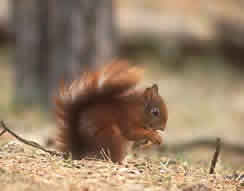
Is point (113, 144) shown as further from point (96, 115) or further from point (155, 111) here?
point (155, 111)

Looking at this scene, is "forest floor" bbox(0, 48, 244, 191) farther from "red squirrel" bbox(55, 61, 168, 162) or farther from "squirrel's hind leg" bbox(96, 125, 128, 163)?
"red squirrel" bbox(55, 61, 168, 162)

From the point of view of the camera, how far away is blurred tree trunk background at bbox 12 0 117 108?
841 cm

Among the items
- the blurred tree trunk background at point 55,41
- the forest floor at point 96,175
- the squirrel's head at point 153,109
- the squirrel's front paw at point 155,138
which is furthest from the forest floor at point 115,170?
the blurred tree trunk background at point 55,41


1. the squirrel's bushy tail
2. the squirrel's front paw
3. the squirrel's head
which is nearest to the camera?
the squirrel's bushy tail

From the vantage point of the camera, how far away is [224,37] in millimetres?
14148

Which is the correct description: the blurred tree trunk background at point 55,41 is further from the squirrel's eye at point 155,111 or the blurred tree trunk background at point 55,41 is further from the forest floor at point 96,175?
the forest floor at point 96,175

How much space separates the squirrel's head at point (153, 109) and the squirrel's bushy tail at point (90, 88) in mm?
493

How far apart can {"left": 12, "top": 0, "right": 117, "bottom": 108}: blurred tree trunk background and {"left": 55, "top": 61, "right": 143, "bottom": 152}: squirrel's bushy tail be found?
439cm

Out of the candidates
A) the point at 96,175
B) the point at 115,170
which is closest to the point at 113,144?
the point at 115,170

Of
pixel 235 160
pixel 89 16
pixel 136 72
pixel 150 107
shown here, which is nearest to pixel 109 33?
pixel 89 16

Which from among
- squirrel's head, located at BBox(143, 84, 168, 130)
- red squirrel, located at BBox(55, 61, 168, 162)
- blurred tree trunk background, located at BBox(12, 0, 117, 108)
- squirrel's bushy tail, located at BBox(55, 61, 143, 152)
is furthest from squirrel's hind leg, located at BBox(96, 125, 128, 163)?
blurred tree trunk background, located at BBox(12, 0, 117, 108)

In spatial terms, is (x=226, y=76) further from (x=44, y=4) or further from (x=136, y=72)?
(x=136, y=72)

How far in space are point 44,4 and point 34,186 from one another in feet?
20.2

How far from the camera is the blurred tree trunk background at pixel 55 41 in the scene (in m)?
8.41
